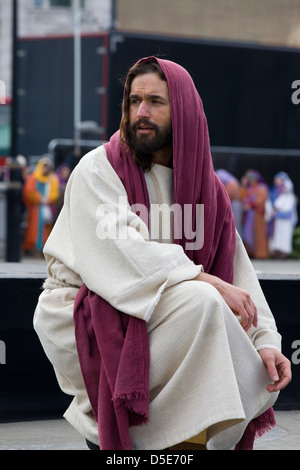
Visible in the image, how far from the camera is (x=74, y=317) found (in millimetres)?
3604

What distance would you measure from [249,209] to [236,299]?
50.9ft

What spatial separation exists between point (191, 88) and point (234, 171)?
15.6 metres

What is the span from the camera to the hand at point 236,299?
3475 mm

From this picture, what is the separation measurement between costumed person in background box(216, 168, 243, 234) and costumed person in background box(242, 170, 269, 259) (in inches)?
5.9

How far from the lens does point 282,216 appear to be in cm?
1888

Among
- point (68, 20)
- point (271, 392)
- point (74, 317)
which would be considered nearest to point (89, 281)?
point (74, 317)

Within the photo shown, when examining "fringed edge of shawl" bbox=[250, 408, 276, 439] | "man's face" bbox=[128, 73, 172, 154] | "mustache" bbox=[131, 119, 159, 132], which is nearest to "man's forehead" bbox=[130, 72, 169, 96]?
"man's face" bbox=[128, 73, 172, 154]

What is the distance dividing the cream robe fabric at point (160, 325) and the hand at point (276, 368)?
0.13 ft

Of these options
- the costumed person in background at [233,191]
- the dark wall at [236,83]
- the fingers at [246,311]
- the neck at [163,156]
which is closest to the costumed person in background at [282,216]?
the costumed person in background at [233,191]

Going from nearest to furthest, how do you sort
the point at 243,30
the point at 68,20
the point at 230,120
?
the point at 230,120 < the point at 243,30 < the point at 68,20

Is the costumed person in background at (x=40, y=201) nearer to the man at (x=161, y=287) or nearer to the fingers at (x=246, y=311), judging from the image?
the man at (x=161, y=287)

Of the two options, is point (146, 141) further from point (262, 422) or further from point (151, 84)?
point (262, 422)

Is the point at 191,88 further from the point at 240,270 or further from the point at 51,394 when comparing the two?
the point at 51,394

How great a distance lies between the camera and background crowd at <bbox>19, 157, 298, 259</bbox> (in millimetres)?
17734
